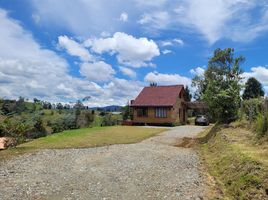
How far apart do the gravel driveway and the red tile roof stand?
25503 mm

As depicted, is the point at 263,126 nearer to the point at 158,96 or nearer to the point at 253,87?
the point at 158,96

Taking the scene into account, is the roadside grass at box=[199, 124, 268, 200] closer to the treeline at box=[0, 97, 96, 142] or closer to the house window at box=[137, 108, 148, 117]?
the treeline at box=[0, 97, 96, 142]

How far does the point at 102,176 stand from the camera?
916 cm

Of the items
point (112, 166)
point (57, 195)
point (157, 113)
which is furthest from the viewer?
point (157, 113)

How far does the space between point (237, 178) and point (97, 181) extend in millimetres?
3732

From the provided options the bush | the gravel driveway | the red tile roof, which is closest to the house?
the red tile roof

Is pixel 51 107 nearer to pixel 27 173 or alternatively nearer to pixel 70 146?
pixel 70 146

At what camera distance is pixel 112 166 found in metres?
10.7

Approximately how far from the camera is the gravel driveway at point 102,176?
743 centimetres

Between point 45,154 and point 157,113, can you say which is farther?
point 157,113

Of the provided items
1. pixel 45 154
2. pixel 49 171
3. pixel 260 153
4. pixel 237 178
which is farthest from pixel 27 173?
pixel 260 153

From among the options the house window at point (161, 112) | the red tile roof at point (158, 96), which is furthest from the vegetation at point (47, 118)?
the house window at point (161, 112)

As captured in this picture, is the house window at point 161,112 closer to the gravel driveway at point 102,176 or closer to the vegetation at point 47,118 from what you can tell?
the vegetation at point 47,118

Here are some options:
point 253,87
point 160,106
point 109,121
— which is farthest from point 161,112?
point 253,87
